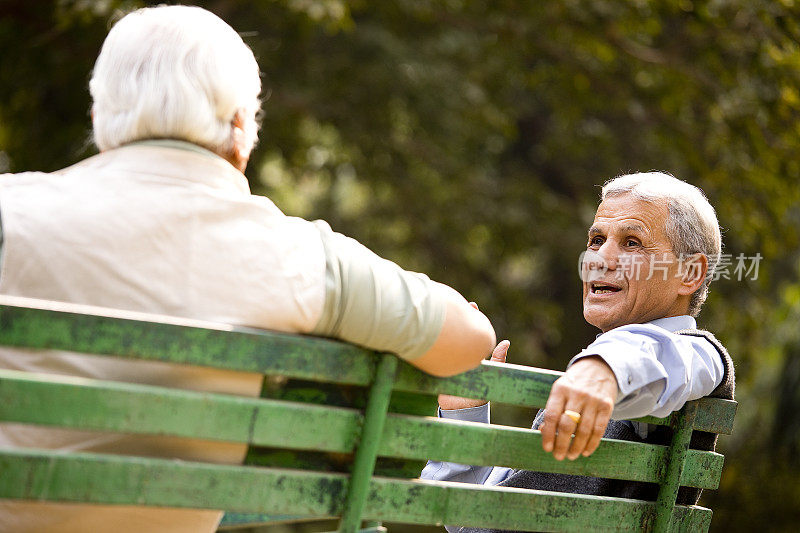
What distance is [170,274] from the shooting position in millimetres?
1766

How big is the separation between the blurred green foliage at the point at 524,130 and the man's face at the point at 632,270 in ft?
10.7

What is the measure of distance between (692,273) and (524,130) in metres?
7.93

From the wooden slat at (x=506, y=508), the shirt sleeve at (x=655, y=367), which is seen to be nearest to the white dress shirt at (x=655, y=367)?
the shirt sleeve at (x=655, y=367)

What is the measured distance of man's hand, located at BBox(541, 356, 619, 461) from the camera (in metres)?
1.97

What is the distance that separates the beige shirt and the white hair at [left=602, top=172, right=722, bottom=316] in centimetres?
122

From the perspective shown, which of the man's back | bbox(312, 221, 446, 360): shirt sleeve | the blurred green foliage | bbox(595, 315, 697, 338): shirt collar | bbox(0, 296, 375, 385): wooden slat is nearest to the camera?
bbox(0, 296, 375, 385): wooden slat

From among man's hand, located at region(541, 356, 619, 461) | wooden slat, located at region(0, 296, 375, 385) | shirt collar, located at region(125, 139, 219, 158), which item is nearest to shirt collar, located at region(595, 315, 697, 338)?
man's hand, located at region(541, 356, 619, 461)

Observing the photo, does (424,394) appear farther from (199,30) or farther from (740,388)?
(740,388)

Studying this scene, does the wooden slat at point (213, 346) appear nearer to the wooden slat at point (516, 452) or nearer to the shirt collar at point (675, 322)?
the wooden slat at point (516, 452)

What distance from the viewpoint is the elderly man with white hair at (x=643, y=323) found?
2164mm

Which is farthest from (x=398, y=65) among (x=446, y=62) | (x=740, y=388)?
(x=740, y=388)

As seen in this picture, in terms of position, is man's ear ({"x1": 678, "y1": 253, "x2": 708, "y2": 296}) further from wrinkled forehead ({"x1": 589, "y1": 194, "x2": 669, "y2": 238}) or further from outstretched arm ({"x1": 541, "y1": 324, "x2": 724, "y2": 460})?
outstretched arm ({"x1": 541, "y1": 324, "x2": 724, "y2": 460})

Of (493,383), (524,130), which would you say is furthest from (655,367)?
(524,130)

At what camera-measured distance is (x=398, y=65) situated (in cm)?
821
